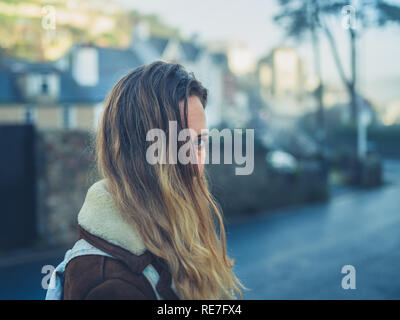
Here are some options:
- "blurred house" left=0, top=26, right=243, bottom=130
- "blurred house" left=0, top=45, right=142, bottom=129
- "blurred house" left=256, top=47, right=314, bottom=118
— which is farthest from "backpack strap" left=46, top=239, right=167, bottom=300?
"blurred house" left=256, top=47, right=314, bottom=118

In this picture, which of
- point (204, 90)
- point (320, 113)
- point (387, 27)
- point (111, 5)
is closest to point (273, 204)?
point (320, 113)

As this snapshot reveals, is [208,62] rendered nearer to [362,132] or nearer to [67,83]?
[362,132]

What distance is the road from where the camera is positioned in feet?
15.4

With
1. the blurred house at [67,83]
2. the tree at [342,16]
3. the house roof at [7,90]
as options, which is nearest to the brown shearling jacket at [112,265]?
Answer: the tree at [342,16]

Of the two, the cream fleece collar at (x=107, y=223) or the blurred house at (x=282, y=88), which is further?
the blurred house at (x=282, y=88)

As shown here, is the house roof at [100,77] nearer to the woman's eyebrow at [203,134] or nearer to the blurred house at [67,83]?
the blurred house at [67,83]

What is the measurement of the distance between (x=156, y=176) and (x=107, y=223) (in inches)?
6.4

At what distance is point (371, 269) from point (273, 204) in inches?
194

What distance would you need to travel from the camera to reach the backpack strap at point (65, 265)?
92 centimetres

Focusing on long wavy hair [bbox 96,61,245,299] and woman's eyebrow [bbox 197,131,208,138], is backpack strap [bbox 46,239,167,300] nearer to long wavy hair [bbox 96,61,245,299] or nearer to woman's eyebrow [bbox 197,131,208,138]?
long wavy hair [bbox 96,61,245,299]

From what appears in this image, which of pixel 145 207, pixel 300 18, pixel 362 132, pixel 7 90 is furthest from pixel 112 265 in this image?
A: pixel 362 132

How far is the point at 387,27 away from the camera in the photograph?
4012mm

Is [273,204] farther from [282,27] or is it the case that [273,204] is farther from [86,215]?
[86,215]

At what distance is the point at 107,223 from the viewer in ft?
3.10
